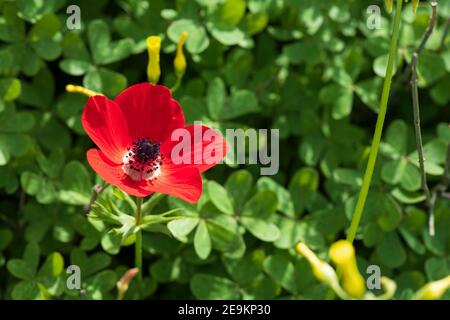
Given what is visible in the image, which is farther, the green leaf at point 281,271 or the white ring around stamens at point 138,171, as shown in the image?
the green leaf at point 281,271

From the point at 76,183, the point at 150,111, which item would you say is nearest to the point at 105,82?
the point at 76,183

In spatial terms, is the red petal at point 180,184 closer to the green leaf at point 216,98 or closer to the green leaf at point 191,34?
the green leaf at point 216,98

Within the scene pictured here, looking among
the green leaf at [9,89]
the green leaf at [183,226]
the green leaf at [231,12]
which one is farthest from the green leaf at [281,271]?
the green leaf at [9,89]

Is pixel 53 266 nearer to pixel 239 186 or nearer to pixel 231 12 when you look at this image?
pixel 239 186

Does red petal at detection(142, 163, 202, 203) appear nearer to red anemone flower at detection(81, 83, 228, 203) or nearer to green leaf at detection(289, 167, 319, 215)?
red anemone flower at detection(81, 83, 228, 203)

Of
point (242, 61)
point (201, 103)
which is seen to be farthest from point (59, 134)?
point (242, 61)
